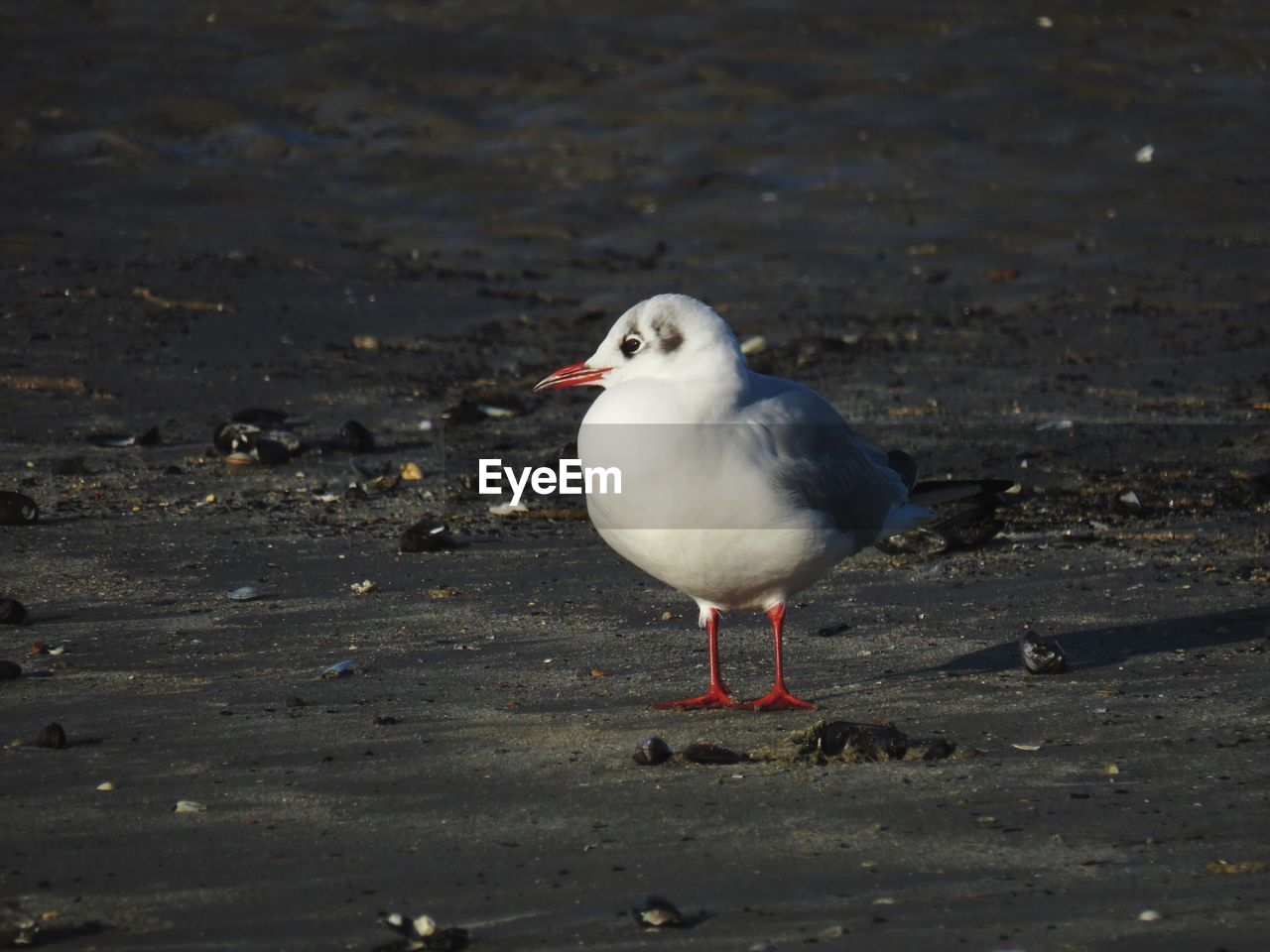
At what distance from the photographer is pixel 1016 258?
1304 centimetres

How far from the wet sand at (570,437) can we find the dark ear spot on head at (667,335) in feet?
3.26

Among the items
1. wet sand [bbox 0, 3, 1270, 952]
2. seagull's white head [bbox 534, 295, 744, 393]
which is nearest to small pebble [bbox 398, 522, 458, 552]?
wet sand [bbox 0, 3, 1270, 952]

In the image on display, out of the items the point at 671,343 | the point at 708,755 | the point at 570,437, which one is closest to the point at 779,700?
the point at 708,755

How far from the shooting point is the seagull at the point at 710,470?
191 inches

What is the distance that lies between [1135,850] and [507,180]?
1129 cm

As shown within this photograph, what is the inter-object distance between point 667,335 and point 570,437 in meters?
3.82

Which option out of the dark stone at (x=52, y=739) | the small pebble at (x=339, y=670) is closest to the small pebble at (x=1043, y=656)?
the small pebble at (x=339, y=670)

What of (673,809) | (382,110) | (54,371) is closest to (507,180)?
(382,110)

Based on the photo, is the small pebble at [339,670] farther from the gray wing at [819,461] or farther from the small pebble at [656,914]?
the small pebble at [656,914]

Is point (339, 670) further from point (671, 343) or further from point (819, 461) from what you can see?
point (819, 461)

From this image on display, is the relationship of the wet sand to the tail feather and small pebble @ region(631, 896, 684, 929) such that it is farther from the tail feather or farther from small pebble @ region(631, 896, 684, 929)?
the tail feather

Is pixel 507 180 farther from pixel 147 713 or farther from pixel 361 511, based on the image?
pixel 147 713

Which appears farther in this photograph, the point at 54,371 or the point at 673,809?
the point at 54,371

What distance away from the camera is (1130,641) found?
5.62 meters
